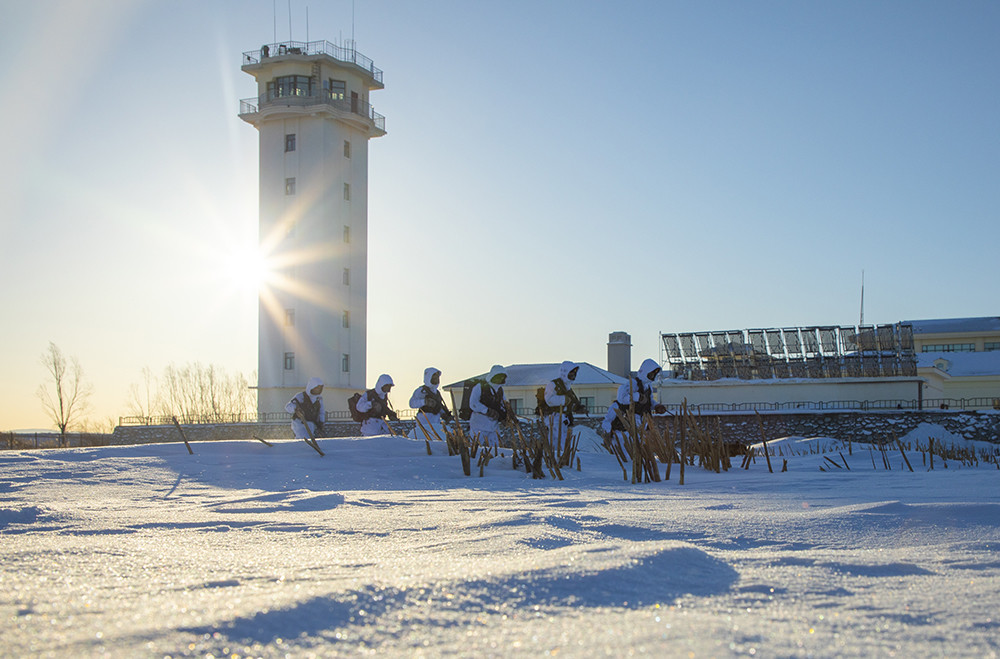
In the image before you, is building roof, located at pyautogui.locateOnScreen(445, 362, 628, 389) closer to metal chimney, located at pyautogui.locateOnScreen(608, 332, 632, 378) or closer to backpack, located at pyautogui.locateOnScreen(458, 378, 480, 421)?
metal chimney, located at pyautogui.locateOnScreen(608, 332, 632, 378)

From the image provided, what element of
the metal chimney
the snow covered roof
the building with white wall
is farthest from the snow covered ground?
the snow covered roof

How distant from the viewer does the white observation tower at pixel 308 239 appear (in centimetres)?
3941

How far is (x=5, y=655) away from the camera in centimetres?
166

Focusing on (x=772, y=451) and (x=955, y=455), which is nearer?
(x=955, y=455)

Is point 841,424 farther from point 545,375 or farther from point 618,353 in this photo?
point 618,353

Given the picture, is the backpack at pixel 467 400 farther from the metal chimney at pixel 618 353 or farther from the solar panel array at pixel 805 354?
the metal chimney at pixel 618 353

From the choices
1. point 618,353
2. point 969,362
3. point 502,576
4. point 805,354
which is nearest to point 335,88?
point 618,353

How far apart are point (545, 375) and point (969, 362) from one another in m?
21.3

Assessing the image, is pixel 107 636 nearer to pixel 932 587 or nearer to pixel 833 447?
pixel 932 587

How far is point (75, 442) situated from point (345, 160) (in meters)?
16.9

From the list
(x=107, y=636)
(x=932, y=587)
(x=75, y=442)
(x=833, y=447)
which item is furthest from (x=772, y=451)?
(x=75, y=442)

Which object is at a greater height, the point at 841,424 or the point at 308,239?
the point at 308,239

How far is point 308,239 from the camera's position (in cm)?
3972

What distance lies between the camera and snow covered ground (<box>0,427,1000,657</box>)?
177 cm
